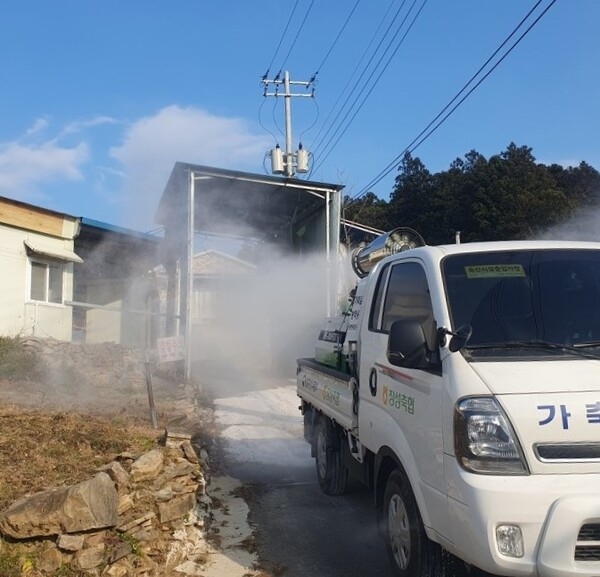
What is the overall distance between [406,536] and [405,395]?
2.83ft

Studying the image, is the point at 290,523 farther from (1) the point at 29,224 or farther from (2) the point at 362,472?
(1) the point at 29,224

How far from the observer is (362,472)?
5.42 meters

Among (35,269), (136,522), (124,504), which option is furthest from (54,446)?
(35,269)

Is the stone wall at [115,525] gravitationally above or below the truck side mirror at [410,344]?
below

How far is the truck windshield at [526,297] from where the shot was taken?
3.78 metres

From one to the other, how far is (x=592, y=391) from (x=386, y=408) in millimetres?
1519

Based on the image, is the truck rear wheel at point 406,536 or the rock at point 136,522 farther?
the rock at point 136,522

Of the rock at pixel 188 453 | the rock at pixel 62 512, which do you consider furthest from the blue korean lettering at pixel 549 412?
the rock at pixel 188 453

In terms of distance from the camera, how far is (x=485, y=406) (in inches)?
127

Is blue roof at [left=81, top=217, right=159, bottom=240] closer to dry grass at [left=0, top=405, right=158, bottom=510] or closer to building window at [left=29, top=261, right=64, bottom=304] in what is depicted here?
building window at [left=29, top=261, right=64, bottom=304]

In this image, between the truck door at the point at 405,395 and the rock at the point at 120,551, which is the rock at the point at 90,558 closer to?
the rock at the point at 120,551

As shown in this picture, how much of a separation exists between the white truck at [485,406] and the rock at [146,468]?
5.74 ft

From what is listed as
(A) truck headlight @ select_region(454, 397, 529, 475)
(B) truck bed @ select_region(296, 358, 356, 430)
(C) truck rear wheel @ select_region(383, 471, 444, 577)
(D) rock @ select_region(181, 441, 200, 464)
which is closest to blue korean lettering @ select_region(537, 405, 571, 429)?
(A) truck headlight @ select_region(454, 397, 529, 475)

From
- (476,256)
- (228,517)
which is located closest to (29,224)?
(228,517)
